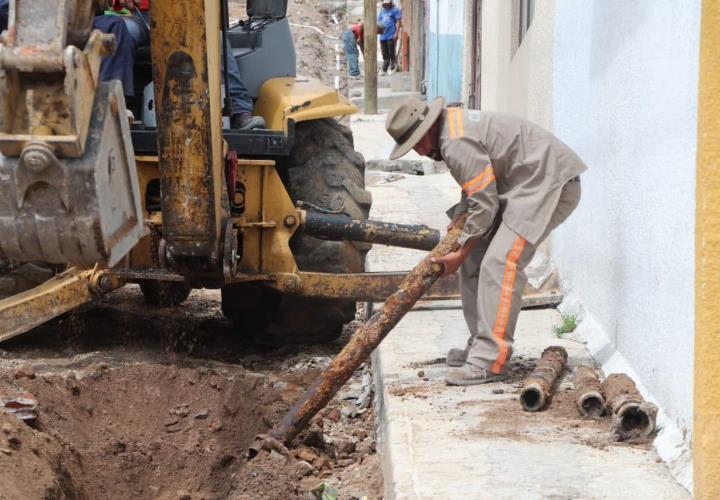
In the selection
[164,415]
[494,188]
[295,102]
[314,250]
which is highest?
[295,102]

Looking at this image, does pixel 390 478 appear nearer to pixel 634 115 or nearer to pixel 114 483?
pixel 114 483

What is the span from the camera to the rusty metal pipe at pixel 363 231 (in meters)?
6.95

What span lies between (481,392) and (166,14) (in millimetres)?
2380

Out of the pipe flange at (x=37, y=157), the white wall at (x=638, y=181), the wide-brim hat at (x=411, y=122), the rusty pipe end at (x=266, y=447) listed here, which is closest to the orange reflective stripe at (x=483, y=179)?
the wide-brim hat at (x=411, y=122)

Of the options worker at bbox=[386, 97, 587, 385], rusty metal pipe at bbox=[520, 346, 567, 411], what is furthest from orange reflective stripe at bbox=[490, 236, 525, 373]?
rusty metal pipe at bbox=[520, 346, 567, 411]

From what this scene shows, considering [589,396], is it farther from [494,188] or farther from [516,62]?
[516,62]

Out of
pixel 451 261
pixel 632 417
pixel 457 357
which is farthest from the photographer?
pixel 457 357

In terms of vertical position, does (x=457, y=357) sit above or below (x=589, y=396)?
below

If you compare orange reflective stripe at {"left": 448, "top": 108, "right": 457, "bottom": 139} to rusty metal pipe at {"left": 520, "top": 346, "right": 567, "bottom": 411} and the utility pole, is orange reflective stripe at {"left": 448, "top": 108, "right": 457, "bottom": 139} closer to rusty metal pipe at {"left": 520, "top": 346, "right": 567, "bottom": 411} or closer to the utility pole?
rusty metal pipe at {"left": 520, "top": 346, "right": 567, "bottom": 411}

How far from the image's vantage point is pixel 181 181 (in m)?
5.68

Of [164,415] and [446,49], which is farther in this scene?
[446,49]

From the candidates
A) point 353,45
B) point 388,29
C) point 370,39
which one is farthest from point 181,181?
point 388,29

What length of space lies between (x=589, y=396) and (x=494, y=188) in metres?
1.18

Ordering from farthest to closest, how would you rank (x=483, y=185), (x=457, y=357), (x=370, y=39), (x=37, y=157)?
(x=370, y=39), (x=457, y=357), (x=483, y=185), (x=37, y=157)
